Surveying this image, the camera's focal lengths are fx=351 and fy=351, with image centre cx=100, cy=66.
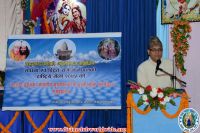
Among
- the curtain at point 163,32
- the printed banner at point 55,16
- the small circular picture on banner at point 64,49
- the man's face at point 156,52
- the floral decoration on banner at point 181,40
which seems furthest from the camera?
the printed banner at point 55,16

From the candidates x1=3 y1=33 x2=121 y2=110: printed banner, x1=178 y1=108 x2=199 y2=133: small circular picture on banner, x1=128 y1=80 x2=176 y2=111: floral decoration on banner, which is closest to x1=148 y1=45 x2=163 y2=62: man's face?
x1=3 y1=33 x2=121 y2=110: printed banner

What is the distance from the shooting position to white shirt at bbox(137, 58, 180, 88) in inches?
213

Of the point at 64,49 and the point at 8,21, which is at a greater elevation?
the point at 8,21

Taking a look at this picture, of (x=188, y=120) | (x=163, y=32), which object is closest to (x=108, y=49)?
(x=163, y=32)

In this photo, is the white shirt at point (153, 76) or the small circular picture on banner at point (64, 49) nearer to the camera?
the white shirt at point (153, 76)

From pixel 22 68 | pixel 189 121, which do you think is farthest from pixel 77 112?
pixel 189 121

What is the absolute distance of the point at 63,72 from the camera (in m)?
5.84

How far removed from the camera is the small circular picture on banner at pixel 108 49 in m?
5.81

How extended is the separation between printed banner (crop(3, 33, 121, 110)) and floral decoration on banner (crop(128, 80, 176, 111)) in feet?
3.39

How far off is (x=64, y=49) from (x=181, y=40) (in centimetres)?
211

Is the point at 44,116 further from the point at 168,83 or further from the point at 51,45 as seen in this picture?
the point at 168,83

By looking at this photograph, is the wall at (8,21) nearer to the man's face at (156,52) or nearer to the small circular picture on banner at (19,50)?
the small circular picture on banner at (19,50)

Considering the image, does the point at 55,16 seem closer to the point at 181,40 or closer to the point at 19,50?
the point at 19,50

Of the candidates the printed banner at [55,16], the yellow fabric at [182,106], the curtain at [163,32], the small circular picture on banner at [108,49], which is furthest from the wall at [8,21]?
the yellow fabric at [182,106]
